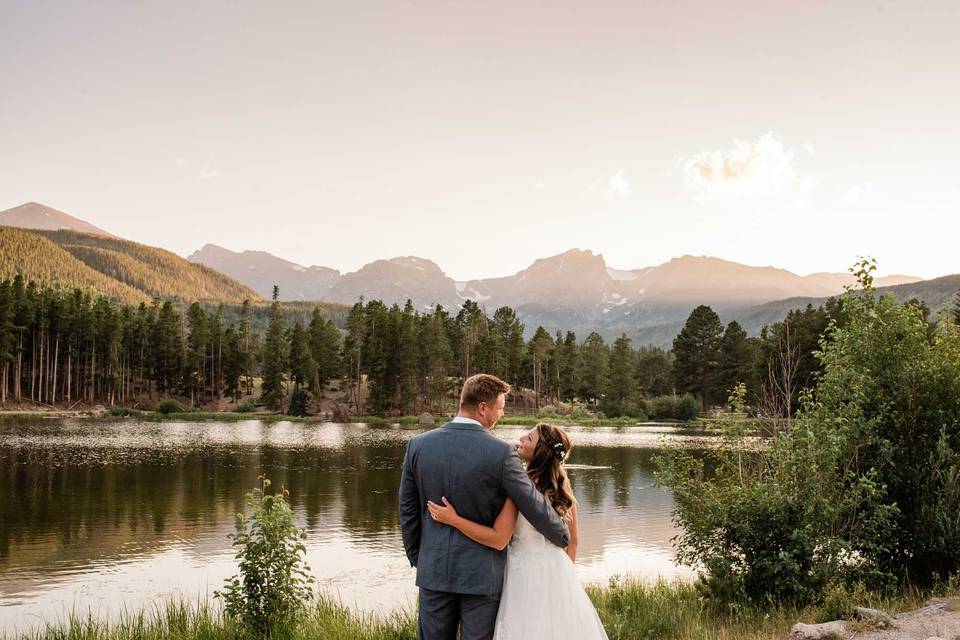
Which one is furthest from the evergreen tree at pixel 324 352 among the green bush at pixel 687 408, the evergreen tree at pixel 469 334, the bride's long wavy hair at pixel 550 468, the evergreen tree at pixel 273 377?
the bride's long wavy hair at pixel 550 468

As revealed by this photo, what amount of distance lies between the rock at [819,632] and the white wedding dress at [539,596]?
12.3 feet

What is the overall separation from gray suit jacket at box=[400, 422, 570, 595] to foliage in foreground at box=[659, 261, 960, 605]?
677 cm

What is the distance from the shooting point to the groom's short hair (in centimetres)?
490

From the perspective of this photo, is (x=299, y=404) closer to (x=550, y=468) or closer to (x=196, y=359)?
(x=196, y=359)

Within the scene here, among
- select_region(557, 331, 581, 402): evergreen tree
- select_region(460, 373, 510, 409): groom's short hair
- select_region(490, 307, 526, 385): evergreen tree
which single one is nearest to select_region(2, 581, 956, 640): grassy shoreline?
select_region(460, 373, 510, 409): groom's short hair

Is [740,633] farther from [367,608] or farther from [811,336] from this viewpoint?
[811,336]

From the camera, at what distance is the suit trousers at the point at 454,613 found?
4984mm

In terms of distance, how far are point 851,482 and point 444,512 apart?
8.80m

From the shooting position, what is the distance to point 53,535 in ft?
62.6

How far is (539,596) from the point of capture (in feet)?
17.5

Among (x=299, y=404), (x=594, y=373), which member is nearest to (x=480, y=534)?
(x=299, y=404)

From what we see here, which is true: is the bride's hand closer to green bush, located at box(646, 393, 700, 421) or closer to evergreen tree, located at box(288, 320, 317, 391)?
evergreen tree, located at box(288, 320, 317, 391)

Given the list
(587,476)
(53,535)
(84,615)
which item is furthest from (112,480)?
(587,476)

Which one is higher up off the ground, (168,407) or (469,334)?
(469,334)
